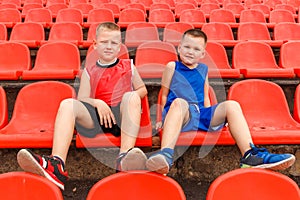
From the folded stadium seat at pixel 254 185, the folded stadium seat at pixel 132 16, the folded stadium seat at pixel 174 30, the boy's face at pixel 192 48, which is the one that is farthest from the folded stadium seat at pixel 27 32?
→ the folded stadium seat at pixel 254 185

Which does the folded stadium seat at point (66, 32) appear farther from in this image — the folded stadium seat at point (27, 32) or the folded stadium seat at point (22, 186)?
the folded stadium seat at point (22, 186)

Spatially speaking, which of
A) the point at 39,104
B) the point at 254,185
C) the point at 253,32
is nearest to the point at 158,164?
the point at 254,185

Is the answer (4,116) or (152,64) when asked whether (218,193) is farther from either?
(152,64)

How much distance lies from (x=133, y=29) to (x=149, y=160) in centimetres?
132

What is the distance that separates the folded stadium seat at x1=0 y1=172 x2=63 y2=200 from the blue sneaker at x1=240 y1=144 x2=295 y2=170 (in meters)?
0.44

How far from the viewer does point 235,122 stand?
0.92 m

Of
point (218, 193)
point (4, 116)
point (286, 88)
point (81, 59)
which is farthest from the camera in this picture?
point (81, 59)

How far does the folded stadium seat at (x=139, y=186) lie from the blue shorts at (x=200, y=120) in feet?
0.96

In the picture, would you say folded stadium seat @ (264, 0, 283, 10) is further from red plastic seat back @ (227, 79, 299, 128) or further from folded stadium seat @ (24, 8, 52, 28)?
red plastic seat back @ (227, 79, 299, 128)

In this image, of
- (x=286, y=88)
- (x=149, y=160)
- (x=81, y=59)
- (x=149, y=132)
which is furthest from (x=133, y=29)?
(x=149, y=160)

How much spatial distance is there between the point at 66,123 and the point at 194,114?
13.4 inches

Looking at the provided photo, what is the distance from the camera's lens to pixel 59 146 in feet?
2.84

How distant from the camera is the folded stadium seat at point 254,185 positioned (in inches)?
26.6

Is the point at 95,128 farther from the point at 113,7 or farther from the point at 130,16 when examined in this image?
the point at 113,7
